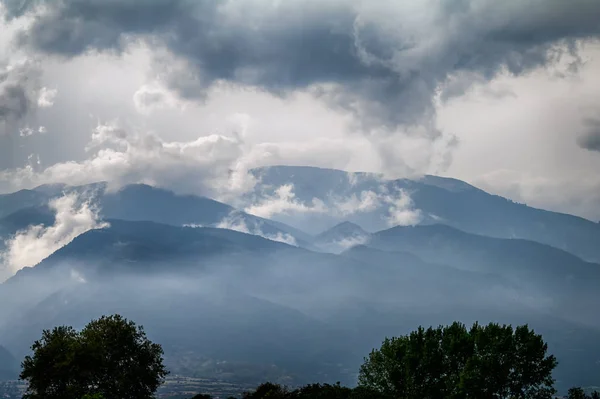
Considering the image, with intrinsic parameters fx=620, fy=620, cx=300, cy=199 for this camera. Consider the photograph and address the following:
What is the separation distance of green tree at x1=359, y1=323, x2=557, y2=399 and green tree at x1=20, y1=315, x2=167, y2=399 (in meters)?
42.0

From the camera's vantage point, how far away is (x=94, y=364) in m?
109

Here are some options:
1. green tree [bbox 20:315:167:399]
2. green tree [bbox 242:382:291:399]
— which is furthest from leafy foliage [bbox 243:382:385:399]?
green tree [bbox 20:315:167:399]

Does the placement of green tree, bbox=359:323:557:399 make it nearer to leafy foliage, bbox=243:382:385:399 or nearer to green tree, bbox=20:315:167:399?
leafy foliage, bbox=243:382:385:399

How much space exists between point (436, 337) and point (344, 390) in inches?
793

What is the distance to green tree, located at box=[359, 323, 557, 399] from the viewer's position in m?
101

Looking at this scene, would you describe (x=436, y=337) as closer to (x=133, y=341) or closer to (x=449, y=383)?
(x=449, y=383)

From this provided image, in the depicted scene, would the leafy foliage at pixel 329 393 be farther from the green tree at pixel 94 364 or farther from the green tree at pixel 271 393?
the green tree at pixel 94 364

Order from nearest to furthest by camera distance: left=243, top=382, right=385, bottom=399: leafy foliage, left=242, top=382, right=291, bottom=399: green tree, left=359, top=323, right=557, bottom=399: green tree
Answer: left=359, top=323, right=557, bottom=399: green tree → left=243, top=382, right=385, bottom=399: leafy foliage → left=242, top=382, right=291, bottom=399: green tree

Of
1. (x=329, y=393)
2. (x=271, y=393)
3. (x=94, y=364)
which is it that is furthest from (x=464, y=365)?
(x=94, y=364)

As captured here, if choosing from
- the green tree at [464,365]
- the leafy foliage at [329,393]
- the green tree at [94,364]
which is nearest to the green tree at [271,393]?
the leafy foliage at [329,393]

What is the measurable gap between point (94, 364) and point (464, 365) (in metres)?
64.6

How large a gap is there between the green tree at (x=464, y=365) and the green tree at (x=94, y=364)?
138 ft

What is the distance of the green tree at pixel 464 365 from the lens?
101 metres

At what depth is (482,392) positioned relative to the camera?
328 feet
